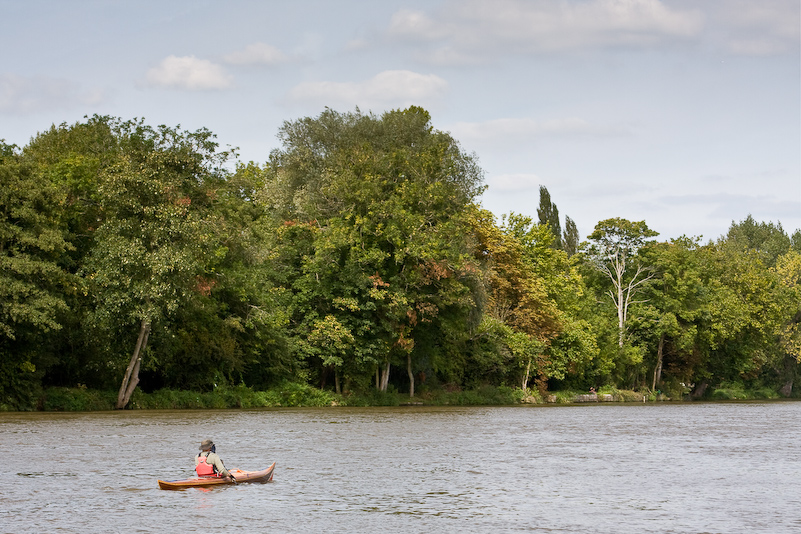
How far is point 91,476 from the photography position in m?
24.1

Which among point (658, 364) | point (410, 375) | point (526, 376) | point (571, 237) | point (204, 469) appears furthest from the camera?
point (571, 237)

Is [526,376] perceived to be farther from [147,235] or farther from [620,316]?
[147,235]

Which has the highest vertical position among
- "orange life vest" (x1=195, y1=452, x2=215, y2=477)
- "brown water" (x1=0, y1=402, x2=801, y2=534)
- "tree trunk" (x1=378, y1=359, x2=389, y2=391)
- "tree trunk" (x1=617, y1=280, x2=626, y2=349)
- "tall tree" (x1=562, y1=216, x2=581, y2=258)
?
"tall tree" (x1=562, y1=216, x2=581, y2=258)

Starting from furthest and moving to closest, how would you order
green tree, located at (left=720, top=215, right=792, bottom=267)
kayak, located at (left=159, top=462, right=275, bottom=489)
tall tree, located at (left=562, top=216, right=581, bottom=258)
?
1. green tree, located at (left=720, top=215, right=792, bottom=267)
2. tall tree, located at (left=562, top=216, right=581, bottom=258)
3. kayak, located at (left=159, top=462, right=275, bottom=489)

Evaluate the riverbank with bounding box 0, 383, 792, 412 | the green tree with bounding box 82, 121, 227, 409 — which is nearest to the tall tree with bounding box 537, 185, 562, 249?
the riverbank with bounding box 0, 383, 792, 412

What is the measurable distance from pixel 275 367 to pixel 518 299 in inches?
1018

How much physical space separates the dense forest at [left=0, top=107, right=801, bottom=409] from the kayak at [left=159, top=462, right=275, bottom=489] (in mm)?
23123

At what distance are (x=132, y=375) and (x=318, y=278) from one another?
1780 centimetres

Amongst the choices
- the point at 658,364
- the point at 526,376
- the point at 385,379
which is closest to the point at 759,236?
the point at 658,364

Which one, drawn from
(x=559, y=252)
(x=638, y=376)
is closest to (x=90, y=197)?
(x=559, y=252)

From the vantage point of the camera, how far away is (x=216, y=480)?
74.1 feet

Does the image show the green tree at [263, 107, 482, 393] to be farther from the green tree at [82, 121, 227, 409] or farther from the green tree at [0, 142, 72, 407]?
the green tree at [0, 142, 72, 407]

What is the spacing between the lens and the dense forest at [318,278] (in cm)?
4659

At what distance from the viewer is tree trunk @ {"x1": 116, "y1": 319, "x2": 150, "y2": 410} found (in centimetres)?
4947
